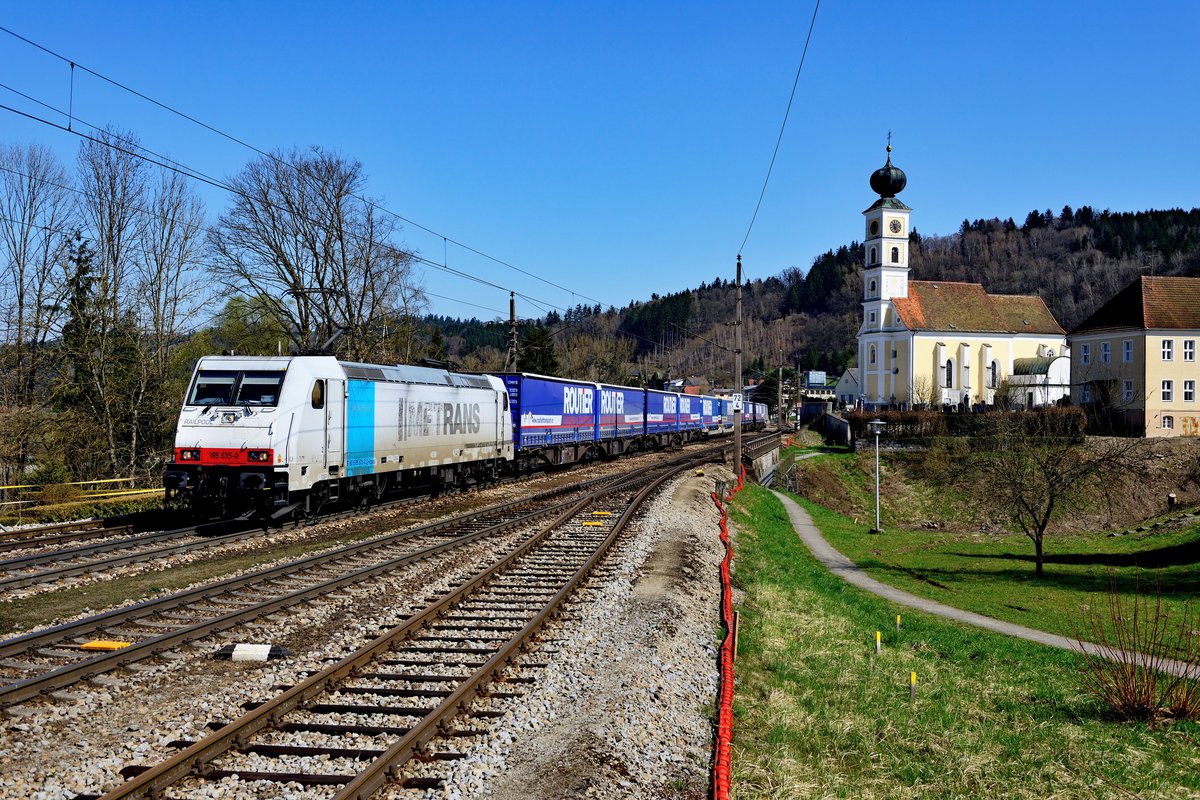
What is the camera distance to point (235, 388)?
17.7 metres

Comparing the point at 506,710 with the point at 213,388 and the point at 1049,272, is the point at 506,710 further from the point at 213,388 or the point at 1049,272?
the point at 1049,272

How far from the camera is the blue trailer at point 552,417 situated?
3159 centimetres

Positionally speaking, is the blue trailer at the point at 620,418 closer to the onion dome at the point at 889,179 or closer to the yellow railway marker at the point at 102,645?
the yellow railway marker at the point at 102,645

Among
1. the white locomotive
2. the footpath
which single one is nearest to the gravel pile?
the white locomotive

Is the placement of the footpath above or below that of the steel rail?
below

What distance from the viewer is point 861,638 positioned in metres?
14.6

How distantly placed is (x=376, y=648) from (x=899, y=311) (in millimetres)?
80839

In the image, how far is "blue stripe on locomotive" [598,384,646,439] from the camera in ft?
134

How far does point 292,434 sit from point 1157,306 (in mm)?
63704

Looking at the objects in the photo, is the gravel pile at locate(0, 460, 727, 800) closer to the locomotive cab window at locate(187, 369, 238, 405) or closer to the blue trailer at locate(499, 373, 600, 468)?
the locomotive cab window at locate(187, 369, 238, 405)

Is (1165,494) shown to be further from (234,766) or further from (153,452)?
(234,766)

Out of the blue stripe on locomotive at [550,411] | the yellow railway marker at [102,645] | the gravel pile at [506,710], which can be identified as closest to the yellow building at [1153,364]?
the blue stripe on locomotive at [550,411]

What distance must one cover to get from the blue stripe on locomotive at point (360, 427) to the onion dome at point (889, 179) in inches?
3183

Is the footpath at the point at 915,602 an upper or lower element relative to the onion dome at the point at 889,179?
lower
